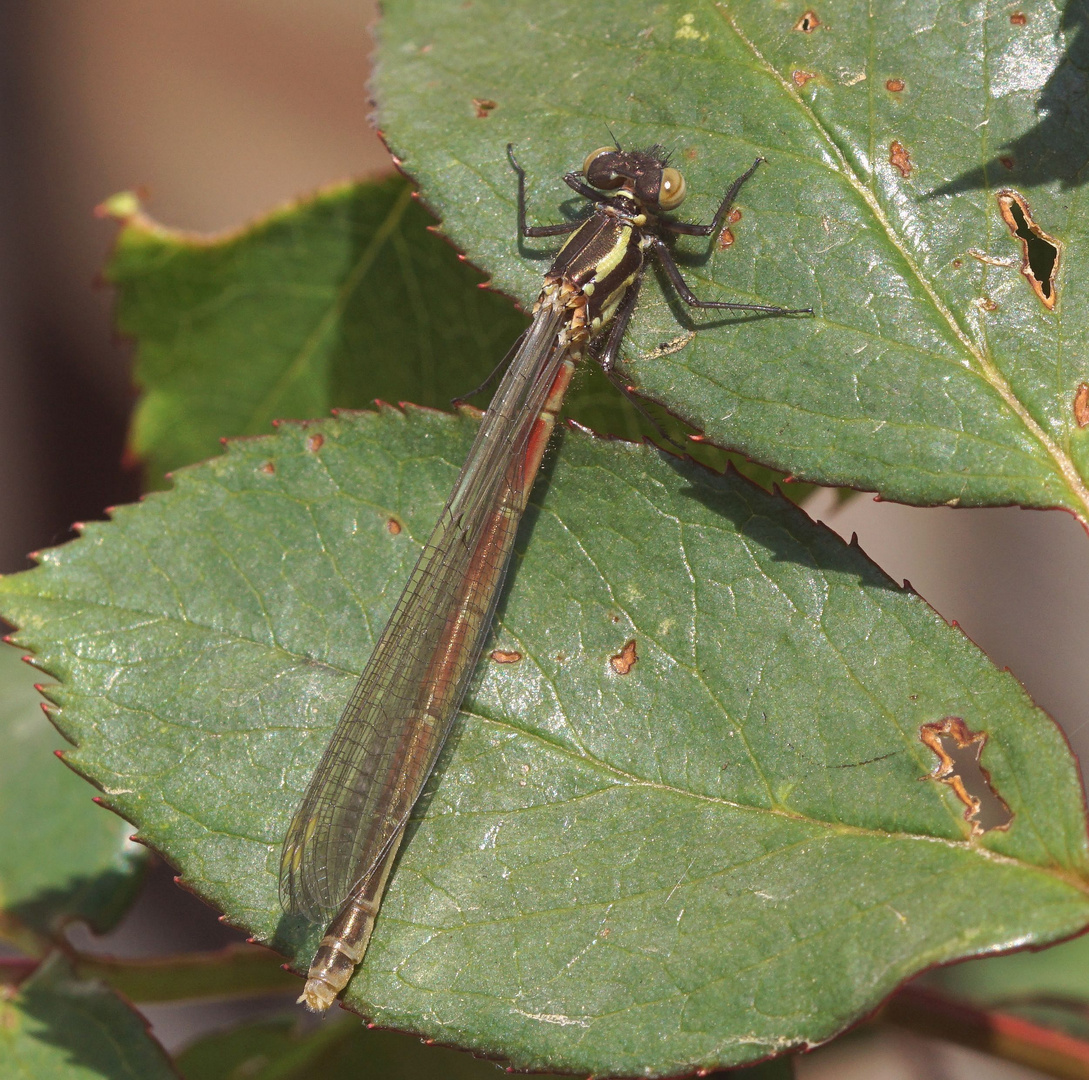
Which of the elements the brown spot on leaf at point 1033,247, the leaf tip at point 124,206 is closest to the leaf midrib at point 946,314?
the brown spot on leaf at point 1033,247

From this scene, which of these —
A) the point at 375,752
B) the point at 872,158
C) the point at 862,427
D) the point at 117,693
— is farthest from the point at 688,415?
the point at 117,693

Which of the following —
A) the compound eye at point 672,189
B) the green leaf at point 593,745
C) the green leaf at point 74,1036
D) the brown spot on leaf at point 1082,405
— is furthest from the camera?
the compound eye at point 672,189

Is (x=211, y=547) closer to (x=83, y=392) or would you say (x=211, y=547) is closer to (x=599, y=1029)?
(x=599, y=1029)

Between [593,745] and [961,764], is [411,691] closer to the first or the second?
[593,745]

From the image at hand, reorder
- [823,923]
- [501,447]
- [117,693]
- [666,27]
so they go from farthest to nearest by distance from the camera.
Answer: [501,447], [666,27], [117,693], [823,923]

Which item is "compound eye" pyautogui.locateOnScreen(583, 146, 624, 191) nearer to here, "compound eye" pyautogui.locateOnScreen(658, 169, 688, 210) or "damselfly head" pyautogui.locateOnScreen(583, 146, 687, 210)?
"damselfly head" pyautogui.locateOnScreen(583, 146, 687, 210)

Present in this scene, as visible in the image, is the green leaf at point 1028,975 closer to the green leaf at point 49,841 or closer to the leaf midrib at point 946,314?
the leaf midrib at point 946,314

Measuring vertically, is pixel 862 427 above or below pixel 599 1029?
above
